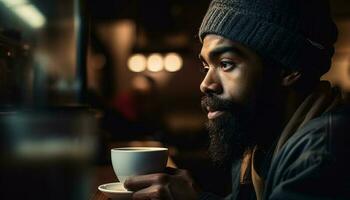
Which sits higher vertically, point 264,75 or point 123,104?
point 264,75

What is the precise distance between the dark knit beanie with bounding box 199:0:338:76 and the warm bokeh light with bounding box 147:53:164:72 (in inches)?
353

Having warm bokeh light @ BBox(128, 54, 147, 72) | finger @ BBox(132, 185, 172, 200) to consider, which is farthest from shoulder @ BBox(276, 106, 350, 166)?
warm bokeh light @ BBox(128, 54, 147, 72)

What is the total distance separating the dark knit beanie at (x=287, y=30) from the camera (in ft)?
4.93

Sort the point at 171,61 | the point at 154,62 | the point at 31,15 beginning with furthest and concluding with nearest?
1. the point at 171,61
2. the point at 154,62
3. the point at 31,15

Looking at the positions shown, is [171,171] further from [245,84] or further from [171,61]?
[171,61]

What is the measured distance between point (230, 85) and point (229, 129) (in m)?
0.15

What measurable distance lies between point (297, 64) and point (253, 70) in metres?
0.15

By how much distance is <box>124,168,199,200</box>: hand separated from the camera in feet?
4.11

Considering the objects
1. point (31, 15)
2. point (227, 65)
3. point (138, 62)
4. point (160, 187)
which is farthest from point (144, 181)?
point (138, 62)

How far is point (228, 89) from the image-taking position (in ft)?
5.03

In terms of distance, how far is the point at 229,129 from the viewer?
1.57m

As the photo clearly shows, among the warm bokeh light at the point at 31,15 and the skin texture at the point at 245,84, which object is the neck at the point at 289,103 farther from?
the warm bokeh light at the point at 31,15

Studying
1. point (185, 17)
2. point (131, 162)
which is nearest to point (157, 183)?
point (131, 162)

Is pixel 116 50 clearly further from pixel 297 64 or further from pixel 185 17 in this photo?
pixel 297 64
